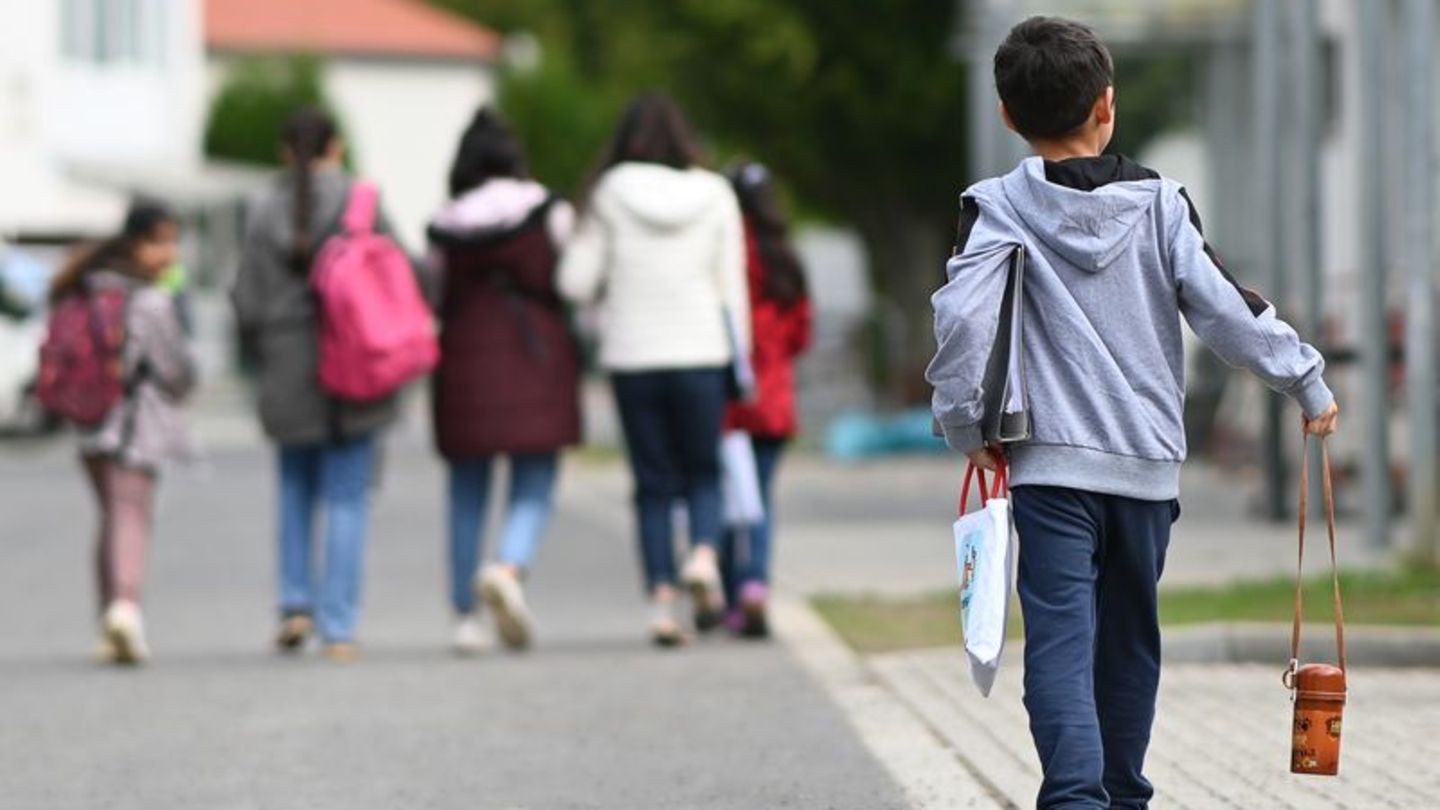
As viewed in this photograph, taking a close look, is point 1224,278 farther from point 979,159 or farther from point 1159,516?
point 979,159

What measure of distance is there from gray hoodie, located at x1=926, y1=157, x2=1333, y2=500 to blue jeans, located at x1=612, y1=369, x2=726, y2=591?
4642mm

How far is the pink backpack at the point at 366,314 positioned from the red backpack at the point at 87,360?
31.3 inches

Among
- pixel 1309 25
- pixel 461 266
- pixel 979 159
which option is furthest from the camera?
pixel 979 159

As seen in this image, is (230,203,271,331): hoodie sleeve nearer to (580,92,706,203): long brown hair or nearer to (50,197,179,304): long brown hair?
(50,197,179,304): long brown hair

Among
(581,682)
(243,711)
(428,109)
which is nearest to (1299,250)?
(581,682)

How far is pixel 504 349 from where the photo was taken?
10.4 metres

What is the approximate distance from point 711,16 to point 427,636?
1768 centimetres

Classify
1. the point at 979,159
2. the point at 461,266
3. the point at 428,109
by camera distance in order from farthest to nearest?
the point at 428,109
the point at 979,159
the point at 461,266

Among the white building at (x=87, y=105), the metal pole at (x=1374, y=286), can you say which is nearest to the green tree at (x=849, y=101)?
the white building at (x=87, y=105)

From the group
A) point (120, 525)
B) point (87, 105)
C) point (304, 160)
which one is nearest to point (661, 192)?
point (304, 160)

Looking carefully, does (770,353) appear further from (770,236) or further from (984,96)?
(984,96)

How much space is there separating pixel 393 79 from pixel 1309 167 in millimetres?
48694

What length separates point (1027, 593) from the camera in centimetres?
552

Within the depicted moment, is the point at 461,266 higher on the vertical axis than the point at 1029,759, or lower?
higher
